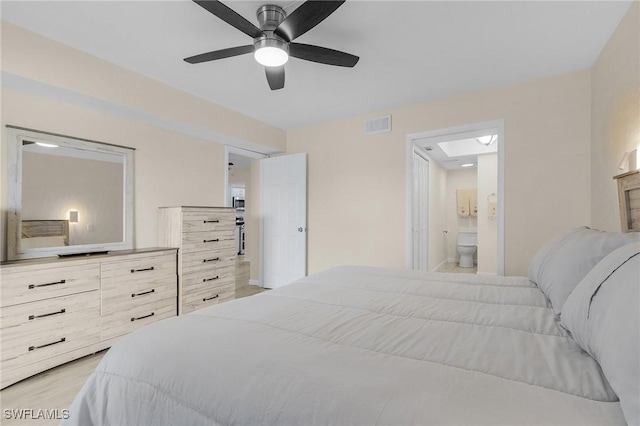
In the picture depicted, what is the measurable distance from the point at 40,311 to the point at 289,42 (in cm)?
270

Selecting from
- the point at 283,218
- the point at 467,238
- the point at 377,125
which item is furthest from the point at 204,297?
the point at 467,238

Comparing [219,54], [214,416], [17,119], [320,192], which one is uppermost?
[219,54]

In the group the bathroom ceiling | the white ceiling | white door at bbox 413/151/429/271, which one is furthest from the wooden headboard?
the bathroom ceiling

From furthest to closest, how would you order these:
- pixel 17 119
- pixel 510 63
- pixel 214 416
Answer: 1. pixel 510 63
2. pixel 17 119
3. pixel 214 416

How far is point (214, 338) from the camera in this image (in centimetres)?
106

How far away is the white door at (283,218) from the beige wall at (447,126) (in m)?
0.16

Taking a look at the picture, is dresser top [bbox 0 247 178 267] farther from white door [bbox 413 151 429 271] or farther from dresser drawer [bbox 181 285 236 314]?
white door [bbox 413 151 429 271]

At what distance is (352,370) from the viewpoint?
0.86 meters

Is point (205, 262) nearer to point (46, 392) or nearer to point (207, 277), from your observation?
point (207, 277)

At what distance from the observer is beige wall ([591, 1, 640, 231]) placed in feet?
6.31

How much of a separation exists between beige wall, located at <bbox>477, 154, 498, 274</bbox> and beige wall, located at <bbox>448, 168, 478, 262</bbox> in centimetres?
158

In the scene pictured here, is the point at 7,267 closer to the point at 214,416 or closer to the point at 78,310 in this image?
the point at 78,310


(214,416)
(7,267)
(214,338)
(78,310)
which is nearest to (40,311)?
(78,310)

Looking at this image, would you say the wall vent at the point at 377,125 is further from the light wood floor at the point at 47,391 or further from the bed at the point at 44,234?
the light wood floor at the point at 47,391
